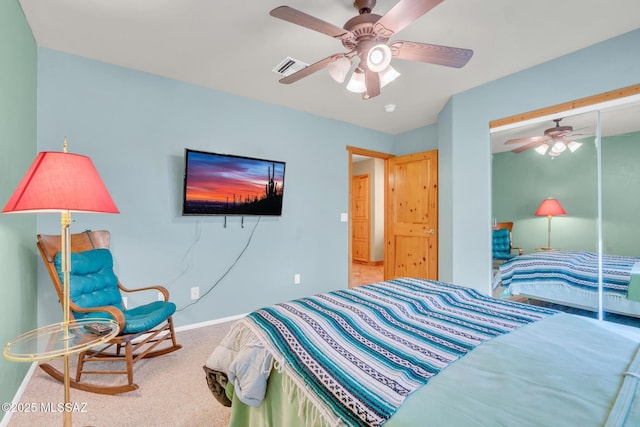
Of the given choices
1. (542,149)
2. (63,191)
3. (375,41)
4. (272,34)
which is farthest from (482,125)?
(63,191)

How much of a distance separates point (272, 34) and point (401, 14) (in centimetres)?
112

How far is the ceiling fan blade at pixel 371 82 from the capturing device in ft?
6.40

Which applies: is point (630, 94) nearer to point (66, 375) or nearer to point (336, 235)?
point (336, 235)

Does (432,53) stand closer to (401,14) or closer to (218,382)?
(401,14)

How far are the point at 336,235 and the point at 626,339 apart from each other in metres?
3.20

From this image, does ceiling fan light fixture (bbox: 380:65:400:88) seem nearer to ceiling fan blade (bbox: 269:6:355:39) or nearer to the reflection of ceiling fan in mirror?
ceiling fan blade (bbox: 269:6:355:39)

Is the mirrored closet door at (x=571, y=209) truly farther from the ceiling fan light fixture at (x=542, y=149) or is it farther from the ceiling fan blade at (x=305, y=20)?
the ceiling fan blade at (x=305, y=20)

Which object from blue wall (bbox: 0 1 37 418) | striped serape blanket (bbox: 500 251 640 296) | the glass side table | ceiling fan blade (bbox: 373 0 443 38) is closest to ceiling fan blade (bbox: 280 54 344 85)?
ceiling fan blade (bbox: 373 0 443 38)

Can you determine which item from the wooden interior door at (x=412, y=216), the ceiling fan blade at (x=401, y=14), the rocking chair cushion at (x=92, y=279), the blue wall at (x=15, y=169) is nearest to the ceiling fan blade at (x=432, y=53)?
the ceiling fan blade at (x=401, y=14)

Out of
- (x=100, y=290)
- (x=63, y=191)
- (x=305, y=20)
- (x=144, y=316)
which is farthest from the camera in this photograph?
(x=100, y=290)

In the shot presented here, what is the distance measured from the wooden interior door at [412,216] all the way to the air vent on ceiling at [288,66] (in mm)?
2322

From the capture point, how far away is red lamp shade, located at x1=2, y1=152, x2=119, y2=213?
A: 1.28m

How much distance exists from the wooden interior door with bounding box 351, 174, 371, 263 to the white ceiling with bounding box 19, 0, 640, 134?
4180 millimetres

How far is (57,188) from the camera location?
1.32 m
